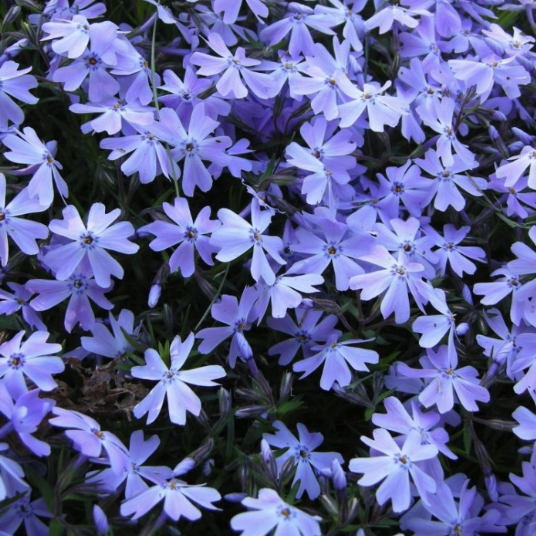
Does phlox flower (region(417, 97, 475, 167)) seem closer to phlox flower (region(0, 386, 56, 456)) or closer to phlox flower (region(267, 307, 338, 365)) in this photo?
phlox flower (region(267, 307, 338, 365))

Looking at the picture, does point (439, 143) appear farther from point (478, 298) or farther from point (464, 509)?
point (464, 509)

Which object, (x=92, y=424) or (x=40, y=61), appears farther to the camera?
(x=40, y=61)

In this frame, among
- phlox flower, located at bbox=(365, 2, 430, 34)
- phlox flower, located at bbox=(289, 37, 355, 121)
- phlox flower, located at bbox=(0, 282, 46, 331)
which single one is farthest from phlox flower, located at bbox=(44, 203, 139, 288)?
phlox flower, located at bbox=(365, 2, 430, 34)

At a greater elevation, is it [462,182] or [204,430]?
[462,182]

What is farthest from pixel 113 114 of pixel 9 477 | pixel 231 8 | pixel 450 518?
pixel 450 518

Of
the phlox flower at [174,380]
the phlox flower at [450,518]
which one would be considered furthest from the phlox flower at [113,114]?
the phlox flower at [450,518]

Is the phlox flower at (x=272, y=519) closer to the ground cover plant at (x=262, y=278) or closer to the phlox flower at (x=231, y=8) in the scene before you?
the ground cover plant at (x=262, y=278)

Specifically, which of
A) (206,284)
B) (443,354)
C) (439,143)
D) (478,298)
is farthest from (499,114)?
(206,284)
